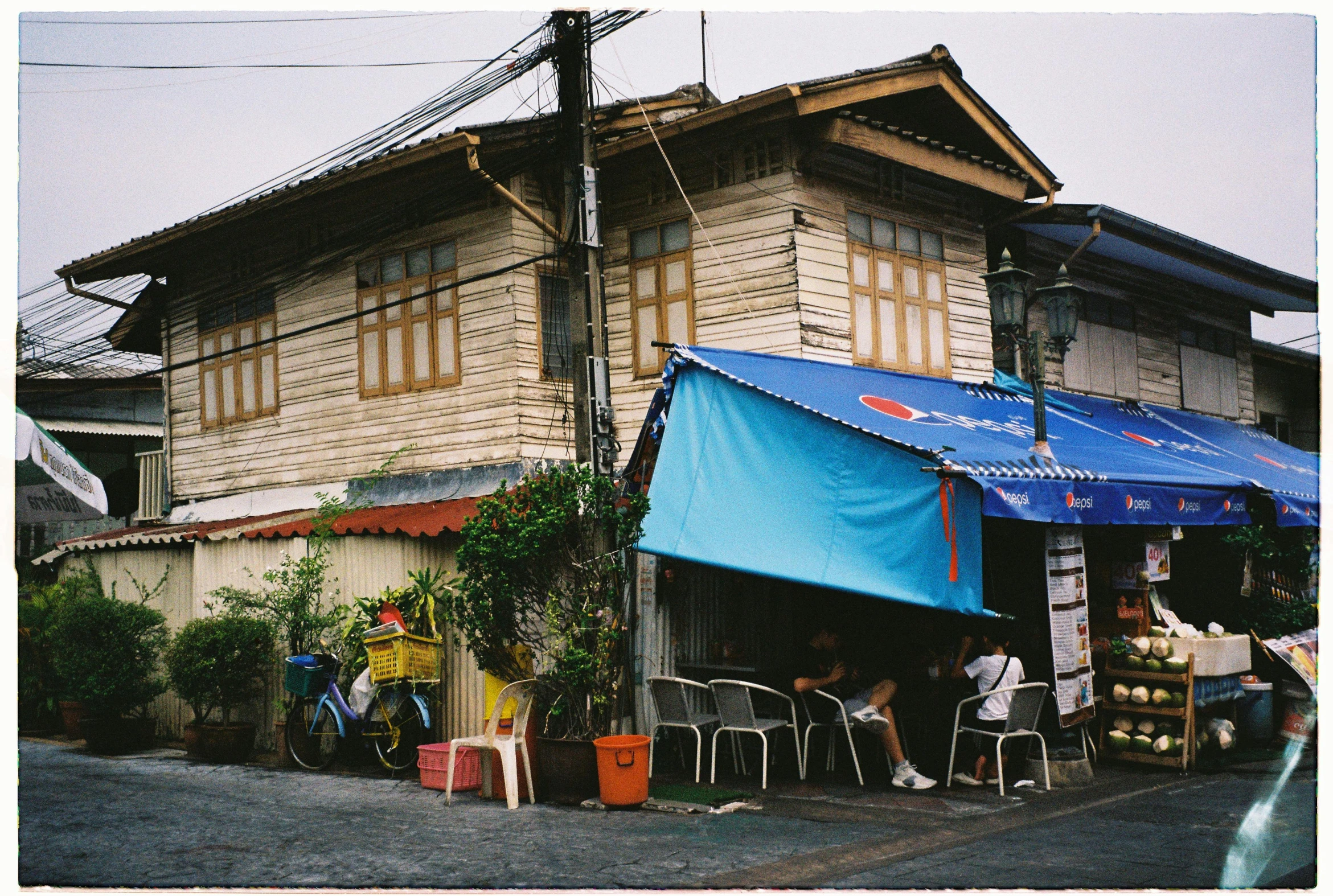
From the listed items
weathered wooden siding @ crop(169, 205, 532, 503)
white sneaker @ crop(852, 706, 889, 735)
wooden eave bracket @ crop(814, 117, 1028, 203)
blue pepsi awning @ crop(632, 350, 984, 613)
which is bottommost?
white sneaker @ crop(852, 706, 889, 735)

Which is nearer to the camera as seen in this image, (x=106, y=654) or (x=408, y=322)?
(x=106, y=654)

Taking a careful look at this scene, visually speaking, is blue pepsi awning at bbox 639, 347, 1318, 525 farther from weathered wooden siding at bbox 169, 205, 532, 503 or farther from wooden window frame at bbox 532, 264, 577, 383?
weathered wooden siding at bbox 169, 205, 532, 503

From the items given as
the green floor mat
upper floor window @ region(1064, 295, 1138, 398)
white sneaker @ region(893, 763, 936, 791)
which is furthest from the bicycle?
upper floor window @ region(1064, 295, 1138, 398)

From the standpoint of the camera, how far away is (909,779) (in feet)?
29.7

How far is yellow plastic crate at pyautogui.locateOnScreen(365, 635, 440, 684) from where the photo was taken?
10.3 metres

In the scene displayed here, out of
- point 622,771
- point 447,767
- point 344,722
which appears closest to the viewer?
point 622,771

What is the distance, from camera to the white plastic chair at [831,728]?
9.21 meters

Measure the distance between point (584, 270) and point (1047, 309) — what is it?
13.0 ft

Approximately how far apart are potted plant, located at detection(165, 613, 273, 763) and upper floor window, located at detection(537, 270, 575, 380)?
4.05m

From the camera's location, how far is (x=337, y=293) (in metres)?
14.2

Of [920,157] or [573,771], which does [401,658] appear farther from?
[920,157]

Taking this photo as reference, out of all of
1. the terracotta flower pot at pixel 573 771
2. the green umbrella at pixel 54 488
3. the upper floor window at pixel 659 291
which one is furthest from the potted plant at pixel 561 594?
the upper floor window at pixel 659 291

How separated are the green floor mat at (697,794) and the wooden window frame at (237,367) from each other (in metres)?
8.37

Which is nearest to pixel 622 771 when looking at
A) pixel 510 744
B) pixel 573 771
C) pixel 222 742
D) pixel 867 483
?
pixel 573 771
